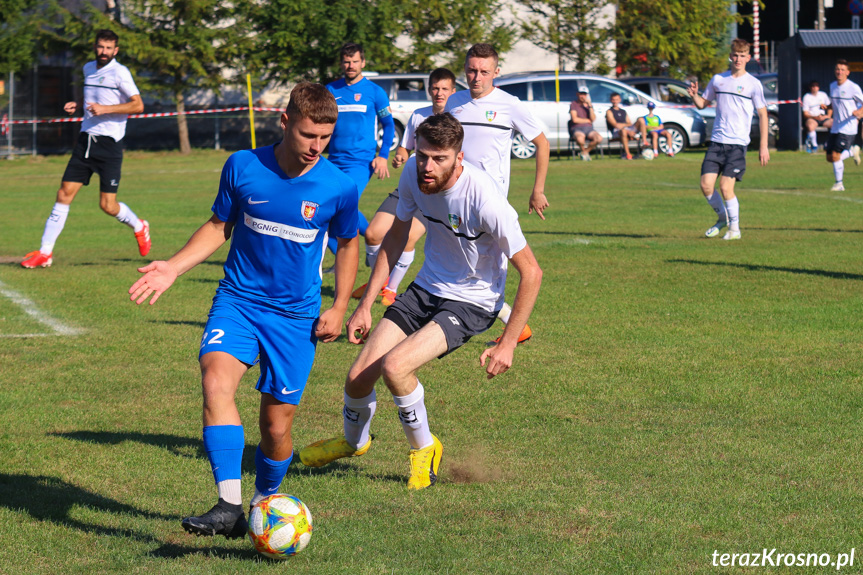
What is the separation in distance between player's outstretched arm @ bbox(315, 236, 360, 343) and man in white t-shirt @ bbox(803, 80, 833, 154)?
89.5 ft

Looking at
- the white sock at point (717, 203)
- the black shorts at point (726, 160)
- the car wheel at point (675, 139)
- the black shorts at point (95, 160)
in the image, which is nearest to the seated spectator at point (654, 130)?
the car wheel at point (675, 139)

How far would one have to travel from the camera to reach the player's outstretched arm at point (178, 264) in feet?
13.4

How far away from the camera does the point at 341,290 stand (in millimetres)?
4570

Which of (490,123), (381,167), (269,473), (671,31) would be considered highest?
(671,31)

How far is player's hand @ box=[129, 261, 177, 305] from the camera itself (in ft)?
13.4

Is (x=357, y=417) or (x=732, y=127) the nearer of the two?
(x=357, y=417)

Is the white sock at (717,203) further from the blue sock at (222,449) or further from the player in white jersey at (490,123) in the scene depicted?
the blue sock at (222,449)

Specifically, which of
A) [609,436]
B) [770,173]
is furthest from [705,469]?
[770,173]

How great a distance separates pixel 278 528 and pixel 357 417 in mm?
1190

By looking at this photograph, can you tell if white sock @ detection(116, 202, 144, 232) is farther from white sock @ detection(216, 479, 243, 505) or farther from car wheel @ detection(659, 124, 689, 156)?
car wheel @ detection(659, 124, 689, 156)

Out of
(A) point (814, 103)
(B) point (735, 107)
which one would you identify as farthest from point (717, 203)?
(A) point (814, 103)

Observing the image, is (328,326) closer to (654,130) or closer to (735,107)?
(735,107)

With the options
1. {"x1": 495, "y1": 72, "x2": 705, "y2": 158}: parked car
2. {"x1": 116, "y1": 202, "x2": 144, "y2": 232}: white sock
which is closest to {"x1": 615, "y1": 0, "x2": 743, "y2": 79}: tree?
{"x1": 495, "y1": 72, "x2": 705, "y2": 158}: parked car

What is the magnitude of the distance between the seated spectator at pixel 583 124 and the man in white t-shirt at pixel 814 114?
6.35 m
